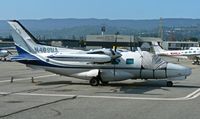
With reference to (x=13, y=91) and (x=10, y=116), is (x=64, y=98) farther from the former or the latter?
(x=10, y=116)

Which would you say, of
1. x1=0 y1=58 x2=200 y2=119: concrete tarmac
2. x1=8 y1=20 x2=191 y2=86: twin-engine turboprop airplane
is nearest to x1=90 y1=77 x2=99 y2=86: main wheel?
x1=8 y1=20 x2=191 y2=86: twin-engine turboprop airplane

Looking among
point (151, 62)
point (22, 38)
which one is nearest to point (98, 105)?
point (151, 62)

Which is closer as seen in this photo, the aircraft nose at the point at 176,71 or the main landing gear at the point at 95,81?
the aircraft nose at the point at 176,71

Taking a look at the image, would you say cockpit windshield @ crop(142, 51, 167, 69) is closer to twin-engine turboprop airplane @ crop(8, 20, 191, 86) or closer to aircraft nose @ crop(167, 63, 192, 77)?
twin-engine turboprop airplane @ crop(8, 20, 191, 86)

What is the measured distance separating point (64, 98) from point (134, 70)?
7.04 m

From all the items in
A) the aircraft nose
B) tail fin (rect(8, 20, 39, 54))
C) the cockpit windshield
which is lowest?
the aircraft nose

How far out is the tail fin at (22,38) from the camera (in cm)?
2431

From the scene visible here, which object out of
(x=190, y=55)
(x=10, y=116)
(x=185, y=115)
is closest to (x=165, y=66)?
(x=185, y=115)

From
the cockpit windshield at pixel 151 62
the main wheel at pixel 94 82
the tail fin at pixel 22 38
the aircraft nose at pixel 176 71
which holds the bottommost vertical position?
the main wheel at pixel 94 82

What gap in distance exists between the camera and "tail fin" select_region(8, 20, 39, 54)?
24312 mm

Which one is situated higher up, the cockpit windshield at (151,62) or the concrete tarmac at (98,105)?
the cockpit windshield at (151,62)

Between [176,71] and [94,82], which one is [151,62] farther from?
[94,82]

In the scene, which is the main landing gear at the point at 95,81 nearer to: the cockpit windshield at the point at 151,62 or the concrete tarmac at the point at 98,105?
the cockpit windshield at the point at 151,62

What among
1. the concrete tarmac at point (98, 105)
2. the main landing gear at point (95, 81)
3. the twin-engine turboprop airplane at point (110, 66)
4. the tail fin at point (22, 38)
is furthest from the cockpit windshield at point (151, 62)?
the tail fin at point (22, 38)
